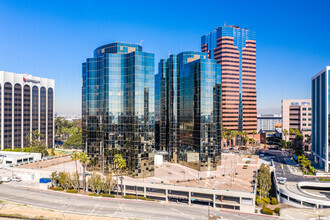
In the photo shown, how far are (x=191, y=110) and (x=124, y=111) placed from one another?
109 feet

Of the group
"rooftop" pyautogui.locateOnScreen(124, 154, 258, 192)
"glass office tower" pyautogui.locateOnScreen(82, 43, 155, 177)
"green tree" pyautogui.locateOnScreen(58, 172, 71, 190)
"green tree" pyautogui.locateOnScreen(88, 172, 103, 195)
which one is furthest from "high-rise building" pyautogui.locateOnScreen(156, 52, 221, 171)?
"green tree" pyautogui.locateOnScreen(58, 172, 71, 190)

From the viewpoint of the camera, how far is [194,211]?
82.6 metres

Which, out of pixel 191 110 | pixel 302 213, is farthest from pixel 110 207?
pixel 191 110

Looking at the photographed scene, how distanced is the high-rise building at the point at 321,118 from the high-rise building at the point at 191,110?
48.4 meters

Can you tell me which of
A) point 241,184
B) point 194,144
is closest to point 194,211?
point 241,184

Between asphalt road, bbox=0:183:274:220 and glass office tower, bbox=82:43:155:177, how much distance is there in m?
20.8

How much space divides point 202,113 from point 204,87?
Answer: 39.1ft

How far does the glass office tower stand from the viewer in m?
110

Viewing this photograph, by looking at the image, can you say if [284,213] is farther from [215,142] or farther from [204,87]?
[204,87]

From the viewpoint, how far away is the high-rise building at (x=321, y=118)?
122m

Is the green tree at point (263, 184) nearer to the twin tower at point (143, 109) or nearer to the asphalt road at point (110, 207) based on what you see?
the asphalt road at point (110, 207)

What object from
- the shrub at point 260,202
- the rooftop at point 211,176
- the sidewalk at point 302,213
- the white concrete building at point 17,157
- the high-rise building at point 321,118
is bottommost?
the sidewalk at point 302,213

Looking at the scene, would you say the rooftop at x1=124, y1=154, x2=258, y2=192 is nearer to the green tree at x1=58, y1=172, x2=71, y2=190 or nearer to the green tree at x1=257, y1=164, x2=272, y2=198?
the green tree at x1=257, y1=164, x2=272, y2=198

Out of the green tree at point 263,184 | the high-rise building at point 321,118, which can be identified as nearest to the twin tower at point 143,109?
the green tree at point 263,184
